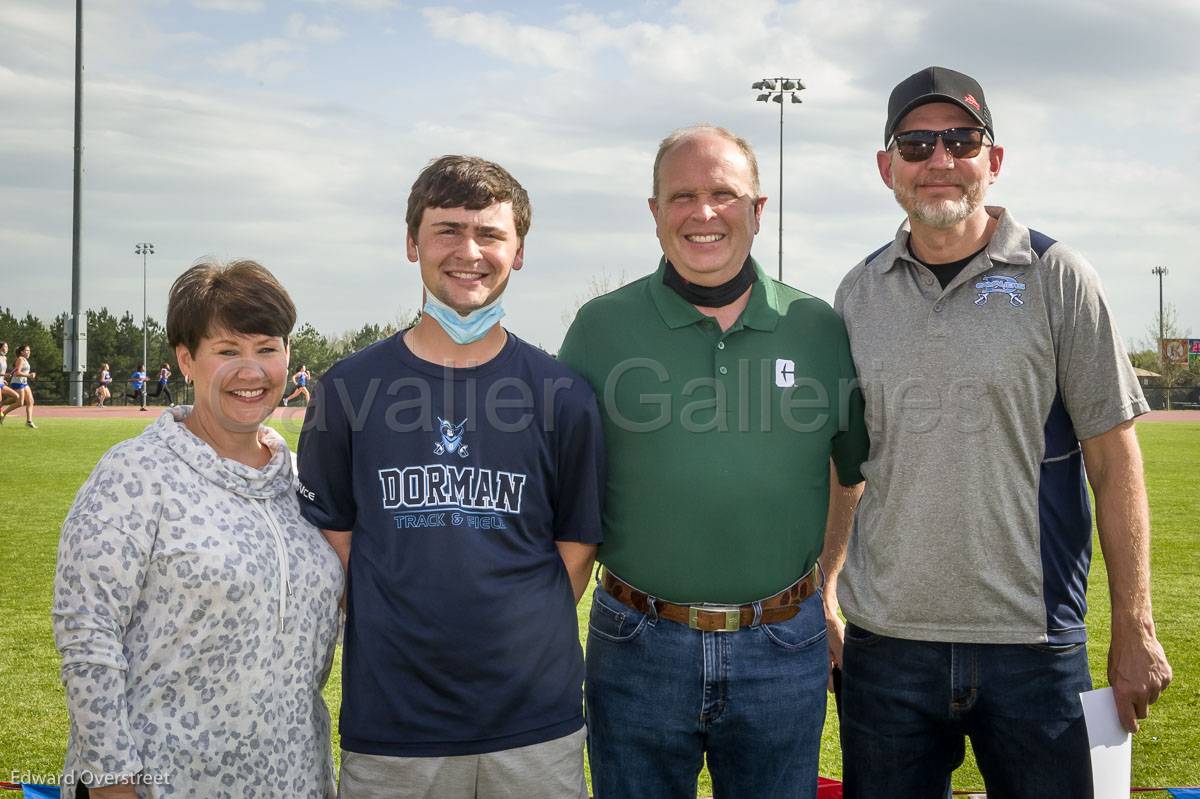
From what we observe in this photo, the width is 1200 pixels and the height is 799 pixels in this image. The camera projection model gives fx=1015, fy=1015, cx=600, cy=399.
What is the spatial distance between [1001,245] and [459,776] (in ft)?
7.27

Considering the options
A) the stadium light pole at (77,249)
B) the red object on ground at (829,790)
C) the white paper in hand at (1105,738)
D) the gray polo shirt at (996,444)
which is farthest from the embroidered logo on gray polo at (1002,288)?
the stadium light pole at (77,249)

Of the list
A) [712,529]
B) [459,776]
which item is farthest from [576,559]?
[459,776]

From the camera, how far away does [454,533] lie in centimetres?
268

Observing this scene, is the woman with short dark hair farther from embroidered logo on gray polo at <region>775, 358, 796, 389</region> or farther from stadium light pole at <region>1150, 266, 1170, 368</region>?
stadium light pole at <region>1150, 266, 1170, 368</region>

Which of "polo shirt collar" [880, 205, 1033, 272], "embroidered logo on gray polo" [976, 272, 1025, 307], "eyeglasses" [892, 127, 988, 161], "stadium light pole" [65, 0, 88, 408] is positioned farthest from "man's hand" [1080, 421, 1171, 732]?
"stadium light pole" [65, 0, 88, 408]

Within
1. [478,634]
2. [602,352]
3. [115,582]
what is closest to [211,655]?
[115,582]

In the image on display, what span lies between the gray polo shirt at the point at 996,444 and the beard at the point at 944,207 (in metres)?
0.15

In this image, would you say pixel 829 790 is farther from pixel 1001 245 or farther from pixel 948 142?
pixel 948 142

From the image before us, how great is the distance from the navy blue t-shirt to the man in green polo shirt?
0.76ft

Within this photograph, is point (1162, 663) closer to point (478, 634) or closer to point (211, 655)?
point (478, 634)

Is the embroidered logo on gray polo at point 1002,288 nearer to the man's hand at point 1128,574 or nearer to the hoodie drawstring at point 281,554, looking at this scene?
the man's hand at point 1128,574

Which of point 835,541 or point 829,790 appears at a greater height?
point 835,541

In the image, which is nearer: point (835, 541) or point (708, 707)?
point (708, 707)

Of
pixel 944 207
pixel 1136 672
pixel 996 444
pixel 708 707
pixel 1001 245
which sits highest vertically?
pixel 944 207
